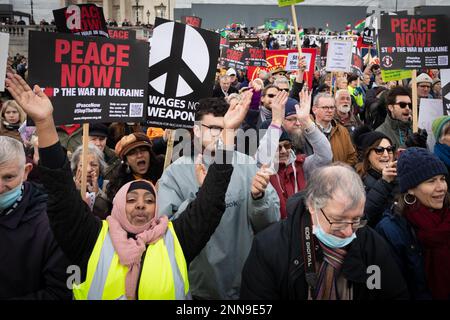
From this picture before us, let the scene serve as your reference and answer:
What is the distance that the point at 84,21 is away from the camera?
213 inches

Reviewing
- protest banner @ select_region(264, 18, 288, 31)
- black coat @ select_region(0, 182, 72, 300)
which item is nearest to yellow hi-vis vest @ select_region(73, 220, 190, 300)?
black coat @ select_region(0, 182, 72, 300)

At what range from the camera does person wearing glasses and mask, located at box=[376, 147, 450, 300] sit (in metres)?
2.61

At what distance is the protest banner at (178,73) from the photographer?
3.96 meters

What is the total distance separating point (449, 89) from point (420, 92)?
2543 mm

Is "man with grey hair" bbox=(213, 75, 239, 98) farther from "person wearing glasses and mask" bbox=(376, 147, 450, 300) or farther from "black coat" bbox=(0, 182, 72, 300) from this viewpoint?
"black coat" bbox=(0, 182, 72, 300)

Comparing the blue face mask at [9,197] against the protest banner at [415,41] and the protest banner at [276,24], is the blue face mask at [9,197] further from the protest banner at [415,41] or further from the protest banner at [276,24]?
the protest banner at [276,24]

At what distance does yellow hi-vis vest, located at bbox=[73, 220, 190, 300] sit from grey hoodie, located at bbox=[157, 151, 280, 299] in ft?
1.42

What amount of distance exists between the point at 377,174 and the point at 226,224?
1.28 metres

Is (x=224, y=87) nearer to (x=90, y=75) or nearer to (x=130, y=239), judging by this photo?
(x=90, y=75)

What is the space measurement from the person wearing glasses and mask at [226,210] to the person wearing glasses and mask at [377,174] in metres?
0.54

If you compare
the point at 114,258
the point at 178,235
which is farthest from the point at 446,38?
the point at 114,258

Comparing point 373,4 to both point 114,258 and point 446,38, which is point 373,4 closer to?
point 446,38

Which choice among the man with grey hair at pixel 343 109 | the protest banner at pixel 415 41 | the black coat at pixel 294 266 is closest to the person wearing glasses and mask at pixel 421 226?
the black coat at pixel 294 266
